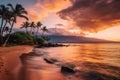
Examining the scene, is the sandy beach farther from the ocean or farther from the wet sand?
the ocean

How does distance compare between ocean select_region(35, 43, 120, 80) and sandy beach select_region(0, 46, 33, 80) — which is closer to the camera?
sandy beach select_region(0, 46, 33, 80)

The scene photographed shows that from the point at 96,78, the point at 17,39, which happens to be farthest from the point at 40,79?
the point at 17,39

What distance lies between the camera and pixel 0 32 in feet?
178

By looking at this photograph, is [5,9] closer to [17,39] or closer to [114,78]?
[17,39]

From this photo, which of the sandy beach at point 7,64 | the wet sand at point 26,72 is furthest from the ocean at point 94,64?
the sandy beach at point 7,64

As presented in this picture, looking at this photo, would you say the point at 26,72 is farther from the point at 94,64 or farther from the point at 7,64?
the point at 94,64

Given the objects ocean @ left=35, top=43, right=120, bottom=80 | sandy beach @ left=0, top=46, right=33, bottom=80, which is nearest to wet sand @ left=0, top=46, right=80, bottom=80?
sandy beach @ left=0, top=46, right=33, bottom=80

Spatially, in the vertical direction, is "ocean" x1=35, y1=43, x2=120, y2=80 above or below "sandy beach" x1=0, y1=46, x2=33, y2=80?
below

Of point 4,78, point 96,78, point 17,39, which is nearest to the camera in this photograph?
point 4,78

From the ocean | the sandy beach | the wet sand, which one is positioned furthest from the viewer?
the ocean

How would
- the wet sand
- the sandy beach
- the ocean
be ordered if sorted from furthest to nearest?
the ocean
the wet sand
the sandy beach

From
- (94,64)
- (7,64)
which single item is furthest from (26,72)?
(94,64)

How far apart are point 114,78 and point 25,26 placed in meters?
86.0

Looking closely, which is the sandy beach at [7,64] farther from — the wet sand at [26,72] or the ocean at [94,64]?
the ocean at [94,64]
